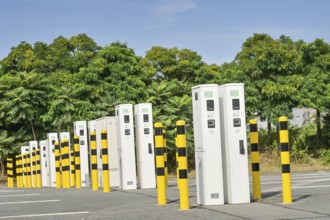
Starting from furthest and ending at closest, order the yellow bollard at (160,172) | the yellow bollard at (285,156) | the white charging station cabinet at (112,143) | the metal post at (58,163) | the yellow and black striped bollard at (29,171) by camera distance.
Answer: the yellow and black striped bollard at (29,171)
the metal post at (58,163)
the white charging station cabinet at (112,143)
the yellow bollard at (160,172)
the yellow bollard at (285,156)

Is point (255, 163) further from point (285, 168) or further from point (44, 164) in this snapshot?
point (44, 164)

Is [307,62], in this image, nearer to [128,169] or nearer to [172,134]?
[172,134]

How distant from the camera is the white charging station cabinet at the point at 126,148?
640 inches

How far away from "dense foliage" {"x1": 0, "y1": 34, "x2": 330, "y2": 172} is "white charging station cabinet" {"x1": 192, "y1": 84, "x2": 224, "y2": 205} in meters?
19.1

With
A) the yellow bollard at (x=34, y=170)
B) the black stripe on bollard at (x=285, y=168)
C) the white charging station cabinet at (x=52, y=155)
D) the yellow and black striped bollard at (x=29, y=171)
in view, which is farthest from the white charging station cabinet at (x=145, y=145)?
the yellow and black striped bollard at (x=29, y=171)

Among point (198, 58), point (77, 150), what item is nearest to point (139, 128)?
point (77, 150)

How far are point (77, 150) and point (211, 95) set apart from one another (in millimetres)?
8820

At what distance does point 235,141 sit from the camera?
10.7 metres

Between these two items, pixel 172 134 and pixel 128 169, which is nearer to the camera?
pixel 128 169

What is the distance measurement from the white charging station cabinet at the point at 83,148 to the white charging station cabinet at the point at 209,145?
32.6 ft

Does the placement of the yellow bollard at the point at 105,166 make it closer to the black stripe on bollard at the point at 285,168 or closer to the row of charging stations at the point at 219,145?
the row of charging stations at the point at 219,145

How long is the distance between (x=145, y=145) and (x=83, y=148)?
452cm

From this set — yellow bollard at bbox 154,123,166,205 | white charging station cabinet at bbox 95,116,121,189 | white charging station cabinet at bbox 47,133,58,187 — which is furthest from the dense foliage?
yellow bollard at bbox 154,123,166,205

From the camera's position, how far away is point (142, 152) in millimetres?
16281
